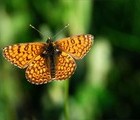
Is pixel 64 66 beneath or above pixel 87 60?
above

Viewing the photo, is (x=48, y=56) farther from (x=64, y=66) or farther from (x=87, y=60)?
(x=87, y=60)

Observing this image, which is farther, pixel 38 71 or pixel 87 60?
pixel 87 60

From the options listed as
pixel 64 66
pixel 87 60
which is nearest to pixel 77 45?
pixel 64 66

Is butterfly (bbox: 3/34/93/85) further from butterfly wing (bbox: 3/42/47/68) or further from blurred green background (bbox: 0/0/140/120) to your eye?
blurred green background (bbox: 0/0/140/120)

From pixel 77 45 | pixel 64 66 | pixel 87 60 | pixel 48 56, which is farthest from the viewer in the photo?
pixel 87 60

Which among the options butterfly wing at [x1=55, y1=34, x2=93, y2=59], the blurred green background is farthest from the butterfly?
the blurred green background

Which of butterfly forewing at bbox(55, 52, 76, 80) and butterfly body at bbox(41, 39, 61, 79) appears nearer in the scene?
butterfly forewing at bbox(55, 52, 76, 80)

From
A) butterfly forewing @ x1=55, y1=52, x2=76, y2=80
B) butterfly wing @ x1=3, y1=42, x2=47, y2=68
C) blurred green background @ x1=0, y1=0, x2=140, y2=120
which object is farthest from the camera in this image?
blurred green background @ x1=0, y1=0, x2=140, y2=120
